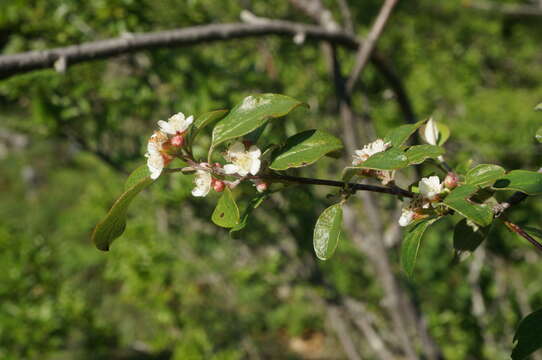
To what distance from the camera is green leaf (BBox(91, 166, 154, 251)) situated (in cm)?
50

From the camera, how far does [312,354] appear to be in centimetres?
404

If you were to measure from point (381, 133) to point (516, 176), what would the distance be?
2249 mm

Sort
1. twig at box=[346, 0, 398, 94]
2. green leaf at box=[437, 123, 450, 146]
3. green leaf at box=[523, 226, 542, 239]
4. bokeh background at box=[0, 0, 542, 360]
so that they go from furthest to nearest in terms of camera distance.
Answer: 1. bokeh background at box=[0, 0, 542, 360]
2. twig at box=[346, 0, 398, 94]
3. green leaf at box=[437, 123, 450, 146]
4. green leaf at box=[523, 226, 542, 239]

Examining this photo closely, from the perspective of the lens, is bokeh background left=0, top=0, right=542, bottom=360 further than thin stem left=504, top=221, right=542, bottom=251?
Yes

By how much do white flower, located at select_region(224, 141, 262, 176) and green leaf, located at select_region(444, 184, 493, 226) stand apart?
21cm

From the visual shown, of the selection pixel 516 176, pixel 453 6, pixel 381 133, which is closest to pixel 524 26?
pixel 453 6

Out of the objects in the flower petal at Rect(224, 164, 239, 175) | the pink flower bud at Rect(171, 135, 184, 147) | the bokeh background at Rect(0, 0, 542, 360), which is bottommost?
the bokeh background at Rect(0, 0, 542, 360)

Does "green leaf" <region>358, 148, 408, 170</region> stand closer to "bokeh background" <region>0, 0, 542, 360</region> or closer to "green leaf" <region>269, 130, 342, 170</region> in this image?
"green leaf" <region>269, 130, 342, 170</region>

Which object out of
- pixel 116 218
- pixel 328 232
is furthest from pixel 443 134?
pixel 116 218

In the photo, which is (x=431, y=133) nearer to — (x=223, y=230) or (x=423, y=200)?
(x=423, y=200)

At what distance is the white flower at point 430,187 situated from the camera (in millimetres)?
525

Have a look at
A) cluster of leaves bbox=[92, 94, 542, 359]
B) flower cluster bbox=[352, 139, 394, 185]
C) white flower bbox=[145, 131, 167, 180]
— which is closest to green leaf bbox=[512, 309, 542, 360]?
cluster of leaves bbox=[92, 94, 542, 359]

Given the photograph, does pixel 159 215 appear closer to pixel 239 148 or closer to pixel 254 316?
pixel 254 316

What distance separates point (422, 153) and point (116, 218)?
0.35m
